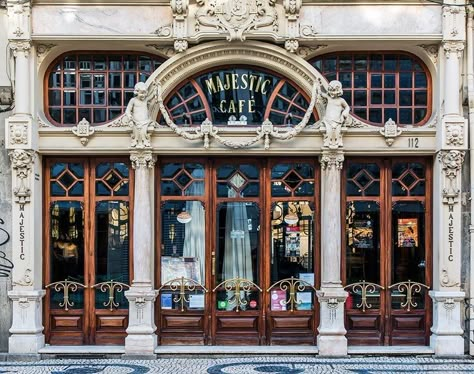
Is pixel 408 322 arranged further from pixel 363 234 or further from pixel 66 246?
pixel 66 246

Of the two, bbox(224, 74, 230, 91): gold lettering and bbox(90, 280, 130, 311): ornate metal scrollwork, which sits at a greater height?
bbox(224, 74, 230, 91): gold lettering

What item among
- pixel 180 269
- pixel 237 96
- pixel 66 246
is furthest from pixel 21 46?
pixel 180 269

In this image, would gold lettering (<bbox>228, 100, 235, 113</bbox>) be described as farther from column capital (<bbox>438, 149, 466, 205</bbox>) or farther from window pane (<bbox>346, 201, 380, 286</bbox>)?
column capital (<bbox>438, 149, 466, 205</bbox>)

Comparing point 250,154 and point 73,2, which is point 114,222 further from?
point 73,2

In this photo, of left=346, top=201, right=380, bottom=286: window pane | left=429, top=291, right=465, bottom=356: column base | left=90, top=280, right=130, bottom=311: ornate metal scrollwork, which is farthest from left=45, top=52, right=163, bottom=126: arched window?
left=429, top=291, right=465, bottom=356: column base

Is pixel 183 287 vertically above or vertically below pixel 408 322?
above

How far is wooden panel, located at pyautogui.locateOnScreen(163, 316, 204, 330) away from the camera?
12.9 m

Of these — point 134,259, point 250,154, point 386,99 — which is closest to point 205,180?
point 250,154

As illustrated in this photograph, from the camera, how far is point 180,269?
12992 mm

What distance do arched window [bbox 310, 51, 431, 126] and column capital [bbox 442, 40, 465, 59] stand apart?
60cm

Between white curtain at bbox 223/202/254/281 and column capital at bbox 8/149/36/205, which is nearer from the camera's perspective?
column capital at bbox 8/149/36/205

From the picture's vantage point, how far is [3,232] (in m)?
12.7

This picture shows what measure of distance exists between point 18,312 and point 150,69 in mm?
4200

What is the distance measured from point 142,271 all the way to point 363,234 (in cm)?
344
